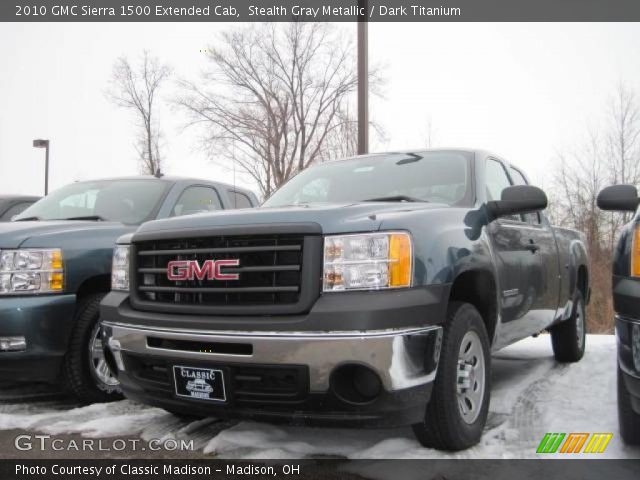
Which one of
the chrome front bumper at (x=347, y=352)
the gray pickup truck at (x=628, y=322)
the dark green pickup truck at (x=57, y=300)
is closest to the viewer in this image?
the chrome front bumper at (x=347, y=352)

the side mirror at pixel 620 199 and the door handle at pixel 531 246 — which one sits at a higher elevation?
the side mirror at pixel 620 199

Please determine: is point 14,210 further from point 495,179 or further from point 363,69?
point 495,179

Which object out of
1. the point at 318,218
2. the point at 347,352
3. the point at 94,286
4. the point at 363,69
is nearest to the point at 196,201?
the point at 94,286

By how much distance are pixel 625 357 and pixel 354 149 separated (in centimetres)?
1743

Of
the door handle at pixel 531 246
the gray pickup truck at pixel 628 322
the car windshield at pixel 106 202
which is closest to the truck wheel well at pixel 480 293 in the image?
the gray pickup truck at pixel 628 322

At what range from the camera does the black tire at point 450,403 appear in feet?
9.96

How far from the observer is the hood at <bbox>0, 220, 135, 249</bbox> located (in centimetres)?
425

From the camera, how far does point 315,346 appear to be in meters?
2.71

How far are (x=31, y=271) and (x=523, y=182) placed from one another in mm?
4158

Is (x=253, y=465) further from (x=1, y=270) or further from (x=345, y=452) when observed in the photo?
(x=1, y=270)

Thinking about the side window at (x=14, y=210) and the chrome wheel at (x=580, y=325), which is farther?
the side window at (x=14, y=210)

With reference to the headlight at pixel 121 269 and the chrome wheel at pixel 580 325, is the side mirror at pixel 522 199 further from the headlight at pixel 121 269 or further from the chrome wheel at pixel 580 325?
the chrome wheel at pixel 580 325

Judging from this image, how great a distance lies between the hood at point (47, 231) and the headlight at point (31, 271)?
53 mm

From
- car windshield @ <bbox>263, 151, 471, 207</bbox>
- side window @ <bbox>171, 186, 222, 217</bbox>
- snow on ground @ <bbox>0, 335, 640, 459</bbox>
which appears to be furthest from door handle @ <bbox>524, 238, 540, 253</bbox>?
side window @ <bbox>171, 186, 222, 217</bbox>
